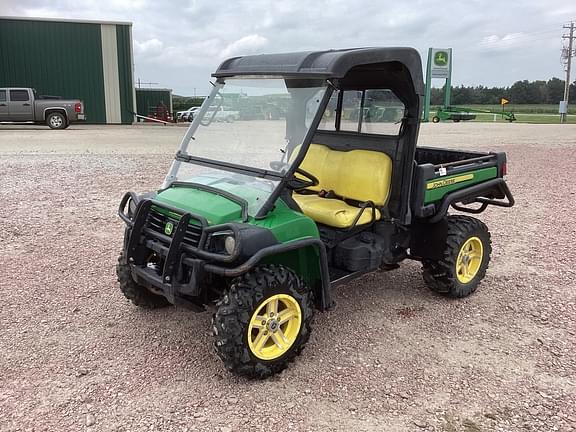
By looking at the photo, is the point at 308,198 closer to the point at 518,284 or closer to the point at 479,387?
the point at 479,387

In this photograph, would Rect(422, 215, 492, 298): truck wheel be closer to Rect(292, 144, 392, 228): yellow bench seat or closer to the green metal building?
Rect(292, 144, 392, 228): yellow bench seat

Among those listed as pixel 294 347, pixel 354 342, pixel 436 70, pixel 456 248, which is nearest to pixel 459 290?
pixel 456 248

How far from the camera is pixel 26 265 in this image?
16.9 feet

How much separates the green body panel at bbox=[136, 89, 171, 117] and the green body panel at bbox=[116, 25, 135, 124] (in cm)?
348

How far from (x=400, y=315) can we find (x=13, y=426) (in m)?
2.74

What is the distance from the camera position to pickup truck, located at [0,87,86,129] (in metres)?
20.4

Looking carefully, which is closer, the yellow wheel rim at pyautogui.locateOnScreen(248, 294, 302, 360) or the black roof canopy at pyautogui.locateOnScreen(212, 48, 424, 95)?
the yellow wheel rim at pyautogui.locateOnScreen(248, 294, 302, 360)

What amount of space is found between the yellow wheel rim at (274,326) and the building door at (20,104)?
2026 centimetres

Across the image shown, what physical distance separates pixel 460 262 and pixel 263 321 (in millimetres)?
2094

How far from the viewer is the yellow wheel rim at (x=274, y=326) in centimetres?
322

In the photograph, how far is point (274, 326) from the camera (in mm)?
3299

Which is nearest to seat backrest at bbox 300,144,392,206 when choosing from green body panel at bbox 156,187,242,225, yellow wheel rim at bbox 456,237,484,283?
yellow wheel rim at bbox 456,237,484,283

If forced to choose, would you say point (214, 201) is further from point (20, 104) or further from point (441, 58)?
point (441, 58)

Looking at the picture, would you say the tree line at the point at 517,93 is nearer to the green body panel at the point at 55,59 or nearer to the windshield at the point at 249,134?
the green body panel at the point at 55,59
